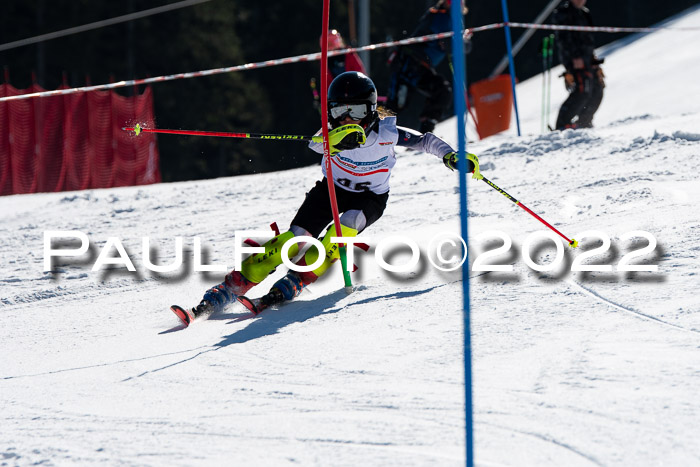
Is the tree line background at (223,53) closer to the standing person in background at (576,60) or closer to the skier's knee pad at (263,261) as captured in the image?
the standing person in background at (576,60)

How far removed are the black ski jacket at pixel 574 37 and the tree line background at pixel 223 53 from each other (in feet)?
39.8

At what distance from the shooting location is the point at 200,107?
2595 cm

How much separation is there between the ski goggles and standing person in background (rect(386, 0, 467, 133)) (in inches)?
191

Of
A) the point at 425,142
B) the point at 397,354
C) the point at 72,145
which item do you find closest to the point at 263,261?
the point at 425,142

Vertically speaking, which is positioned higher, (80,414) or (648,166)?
(648,166)

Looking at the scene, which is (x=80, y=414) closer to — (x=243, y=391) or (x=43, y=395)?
(x=43, y=395)

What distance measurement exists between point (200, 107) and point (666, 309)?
75.8 ft

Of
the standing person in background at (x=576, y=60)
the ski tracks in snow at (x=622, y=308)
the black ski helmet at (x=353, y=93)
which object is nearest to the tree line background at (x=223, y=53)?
the standing person in background at (x=576, y=60)

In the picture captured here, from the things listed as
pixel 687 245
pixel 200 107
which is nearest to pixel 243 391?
pixel 687 245

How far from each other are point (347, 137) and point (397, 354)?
54.5 inches

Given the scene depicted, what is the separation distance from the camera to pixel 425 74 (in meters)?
9.72

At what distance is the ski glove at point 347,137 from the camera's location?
470cm

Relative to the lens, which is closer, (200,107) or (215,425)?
(215,425)

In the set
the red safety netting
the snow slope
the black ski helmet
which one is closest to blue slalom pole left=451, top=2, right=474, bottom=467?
the snow slope
